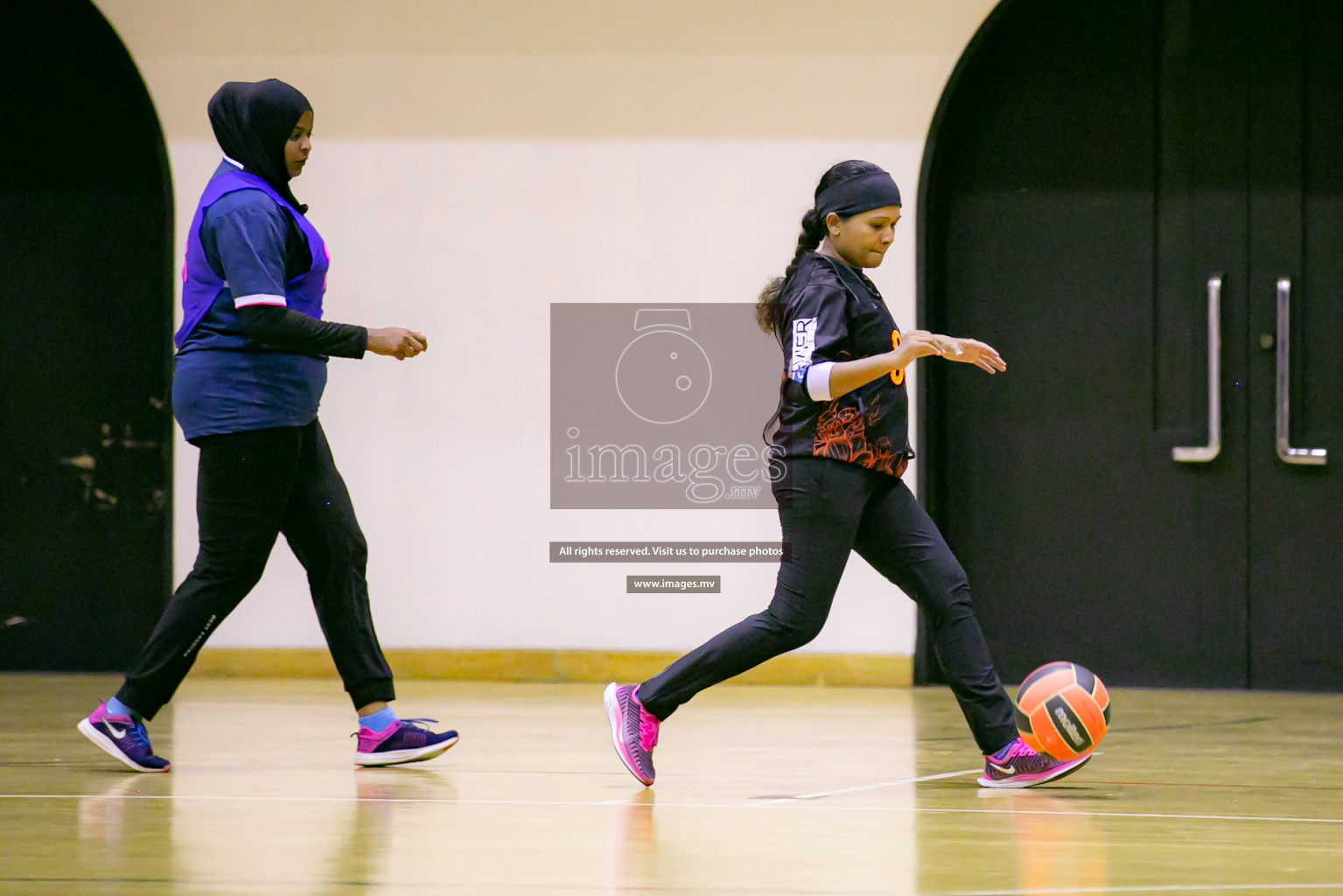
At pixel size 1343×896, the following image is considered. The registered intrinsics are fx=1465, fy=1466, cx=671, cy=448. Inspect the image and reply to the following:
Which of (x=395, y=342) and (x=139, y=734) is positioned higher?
(x=395, y=342)

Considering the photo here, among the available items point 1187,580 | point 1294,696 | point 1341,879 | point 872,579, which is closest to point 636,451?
point 872,579

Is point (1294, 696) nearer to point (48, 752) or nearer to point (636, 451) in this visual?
point (636, 451)

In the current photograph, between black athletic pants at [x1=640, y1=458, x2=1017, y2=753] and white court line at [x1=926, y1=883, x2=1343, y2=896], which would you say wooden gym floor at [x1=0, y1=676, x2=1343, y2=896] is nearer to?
white court line at [x1=926, y1=883, x2=1343, y2=896]

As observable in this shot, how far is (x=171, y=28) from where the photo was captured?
5277mm

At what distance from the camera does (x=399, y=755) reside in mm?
3525

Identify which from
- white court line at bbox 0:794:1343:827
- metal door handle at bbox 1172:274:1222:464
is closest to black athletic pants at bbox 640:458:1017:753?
white court line at bbox 0:794:1343:827

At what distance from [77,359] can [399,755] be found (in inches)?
106

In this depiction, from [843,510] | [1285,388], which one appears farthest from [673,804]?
[1285,388]

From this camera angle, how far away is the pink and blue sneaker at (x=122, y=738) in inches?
131

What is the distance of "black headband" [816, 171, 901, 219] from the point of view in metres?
3.21

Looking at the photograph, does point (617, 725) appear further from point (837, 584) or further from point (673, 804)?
point (837, 584)

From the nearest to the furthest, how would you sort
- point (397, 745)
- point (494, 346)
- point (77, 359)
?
1. point (397, 745)
2. point (494, 346)
3. point (77, 359)

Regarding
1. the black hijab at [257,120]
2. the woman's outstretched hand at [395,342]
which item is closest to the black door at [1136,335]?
the woman's outstretched hand at [395,342]

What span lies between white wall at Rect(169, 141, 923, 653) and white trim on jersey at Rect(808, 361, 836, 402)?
7.07 feet
